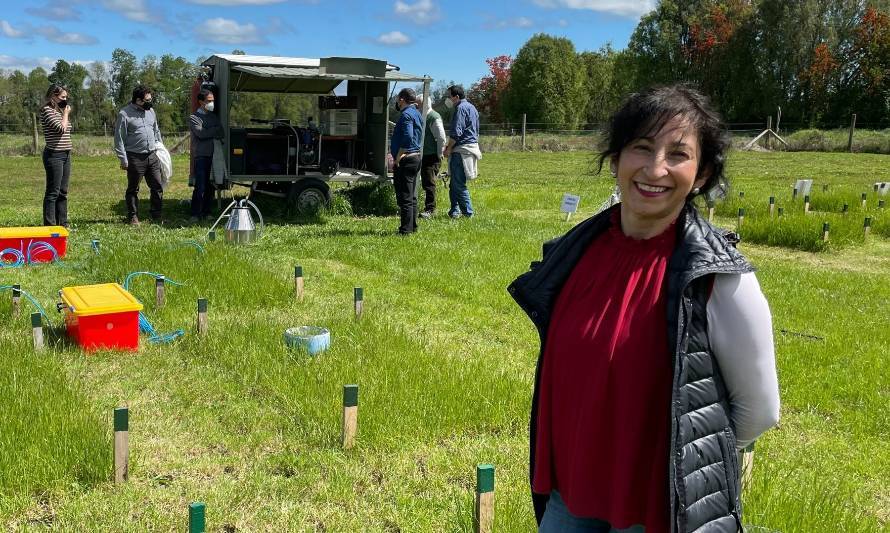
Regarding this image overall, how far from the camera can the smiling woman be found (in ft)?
6.03

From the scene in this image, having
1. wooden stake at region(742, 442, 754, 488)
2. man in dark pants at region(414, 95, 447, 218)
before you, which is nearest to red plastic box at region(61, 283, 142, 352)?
wooden stake at region(742, 442, 754, 488)

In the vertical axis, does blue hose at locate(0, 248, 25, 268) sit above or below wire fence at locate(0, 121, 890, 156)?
below

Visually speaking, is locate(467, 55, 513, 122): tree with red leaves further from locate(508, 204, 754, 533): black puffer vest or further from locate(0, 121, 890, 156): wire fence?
locate(508, 204, 754, 533): black puffer vest

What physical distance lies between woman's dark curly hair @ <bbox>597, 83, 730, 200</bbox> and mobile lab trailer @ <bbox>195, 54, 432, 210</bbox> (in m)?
9.71

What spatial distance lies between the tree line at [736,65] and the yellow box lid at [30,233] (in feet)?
116

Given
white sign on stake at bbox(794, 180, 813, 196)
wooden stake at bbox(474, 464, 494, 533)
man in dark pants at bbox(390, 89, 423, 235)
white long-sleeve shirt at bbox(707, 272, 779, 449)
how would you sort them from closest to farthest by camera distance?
1. white long-sleeve shirt at bbox(707, 272, 779, 449)
2. wooden stake at bbox(474, 464, 494, 533)
3. man in dark pants at bbox(390, 89, 423, 235)
4. white sign on stake at bbox(794, 180, 813, 196)

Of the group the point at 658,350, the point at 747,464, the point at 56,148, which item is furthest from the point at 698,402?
the point at 56,148

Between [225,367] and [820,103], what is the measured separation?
5133 centimetres

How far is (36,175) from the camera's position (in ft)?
63.4

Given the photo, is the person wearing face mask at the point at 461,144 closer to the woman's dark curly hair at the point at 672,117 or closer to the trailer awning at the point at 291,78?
the trailer awning at the point at 291,78

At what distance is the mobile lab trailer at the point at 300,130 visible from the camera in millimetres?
11906

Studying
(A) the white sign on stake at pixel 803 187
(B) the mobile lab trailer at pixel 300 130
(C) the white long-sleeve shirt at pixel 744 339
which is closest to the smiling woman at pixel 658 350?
(C) the white long-sleeve shirt at pixel 744 339

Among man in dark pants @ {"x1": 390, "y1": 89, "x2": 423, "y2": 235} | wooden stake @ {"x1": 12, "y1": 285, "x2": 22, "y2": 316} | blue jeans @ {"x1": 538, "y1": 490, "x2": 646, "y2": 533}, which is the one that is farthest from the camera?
man in dark pants @ {"x1": 390, "y1": 89, "x2": 423, "y2": 235}

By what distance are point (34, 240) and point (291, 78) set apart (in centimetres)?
469
